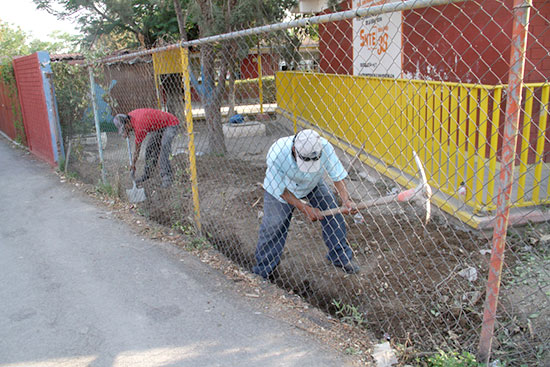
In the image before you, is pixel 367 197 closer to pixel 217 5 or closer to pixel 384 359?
pixel 384 359

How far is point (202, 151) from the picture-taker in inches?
350

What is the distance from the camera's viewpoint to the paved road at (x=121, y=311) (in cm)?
288

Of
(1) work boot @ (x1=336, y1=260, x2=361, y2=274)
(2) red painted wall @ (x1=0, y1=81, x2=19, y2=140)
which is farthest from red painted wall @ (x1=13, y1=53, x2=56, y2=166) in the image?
(1) work boot @ (x1=336, y1=260, x2=361, y2=274)

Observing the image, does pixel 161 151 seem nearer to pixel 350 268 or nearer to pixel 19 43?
pixel 350 268

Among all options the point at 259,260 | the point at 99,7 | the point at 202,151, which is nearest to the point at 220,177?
the point at 202,151

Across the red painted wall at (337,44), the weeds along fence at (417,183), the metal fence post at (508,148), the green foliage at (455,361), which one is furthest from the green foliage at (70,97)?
the metal fence post at (508,148)

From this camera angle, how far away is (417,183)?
5.36m

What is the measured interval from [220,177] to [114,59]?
2.63 m

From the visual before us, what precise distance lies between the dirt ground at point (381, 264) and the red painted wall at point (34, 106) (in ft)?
11.3

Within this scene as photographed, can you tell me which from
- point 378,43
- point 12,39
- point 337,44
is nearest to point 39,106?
point 337,44

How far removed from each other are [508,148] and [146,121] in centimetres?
567

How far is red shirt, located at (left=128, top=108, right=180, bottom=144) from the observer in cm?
Answer: 669

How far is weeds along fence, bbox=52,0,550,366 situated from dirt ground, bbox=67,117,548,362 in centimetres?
2

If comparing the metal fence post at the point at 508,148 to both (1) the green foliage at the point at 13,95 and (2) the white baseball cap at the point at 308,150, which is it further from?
(1) the green foliage at the point at 13,95
